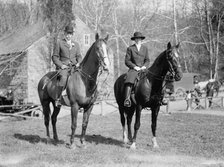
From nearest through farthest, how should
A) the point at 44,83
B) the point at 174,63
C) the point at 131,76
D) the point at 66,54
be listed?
the point at 174,63, the point at 131,76, the point at 66,54, the point at 44,83

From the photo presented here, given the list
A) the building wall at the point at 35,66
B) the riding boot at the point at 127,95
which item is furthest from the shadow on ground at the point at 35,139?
the building wall at the point at 35,66

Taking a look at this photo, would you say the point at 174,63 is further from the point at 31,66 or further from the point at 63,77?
the point at 31,66

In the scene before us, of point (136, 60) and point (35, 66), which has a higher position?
point (136, 60)

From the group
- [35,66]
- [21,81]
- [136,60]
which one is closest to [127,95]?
[136,60]

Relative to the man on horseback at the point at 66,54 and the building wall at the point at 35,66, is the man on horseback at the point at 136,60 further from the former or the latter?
the building wall at the point at 35,66

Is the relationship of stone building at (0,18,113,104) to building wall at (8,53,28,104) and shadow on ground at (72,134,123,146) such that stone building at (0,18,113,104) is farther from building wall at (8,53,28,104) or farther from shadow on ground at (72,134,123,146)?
shadow on ground at (72,134,123,146)

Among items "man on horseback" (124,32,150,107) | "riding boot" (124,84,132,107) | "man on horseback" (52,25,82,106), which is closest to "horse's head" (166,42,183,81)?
"man on horseback" (124,32,150,107)

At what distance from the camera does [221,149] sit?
9328mm

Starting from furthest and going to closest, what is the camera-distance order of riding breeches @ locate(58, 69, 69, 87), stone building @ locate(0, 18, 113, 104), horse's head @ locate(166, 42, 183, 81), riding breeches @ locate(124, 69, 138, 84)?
1. stone building @ locate(0, 18, 113, 104)
2. riding breeches @ locate(124, 69, 138, 84)
3. riding breeches @ locate(58, 69, 69, 87)
4. horse's head @ locate(166, 42, 183, 81)

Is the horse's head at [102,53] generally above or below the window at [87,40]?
below

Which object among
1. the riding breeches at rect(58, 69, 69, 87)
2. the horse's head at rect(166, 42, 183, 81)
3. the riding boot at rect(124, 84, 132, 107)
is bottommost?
the riding boot at rect(124, 84, 132, 107)

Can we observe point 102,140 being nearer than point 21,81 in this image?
Yes

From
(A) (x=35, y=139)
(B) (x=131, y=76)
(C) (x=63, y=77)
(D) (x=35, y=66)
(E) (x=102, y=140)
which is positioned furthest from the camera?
(D) (x=35, y=66)

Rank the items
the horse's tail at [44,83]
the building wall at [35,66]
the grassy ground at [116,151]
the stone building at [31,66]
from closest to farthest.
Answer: the grassy ground at [116,151]
the horse's tail at [44,83]
the stone building at [31,66]
the building wall at [35,66]
